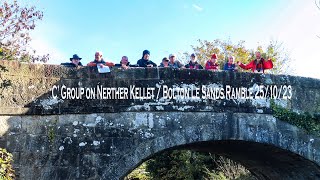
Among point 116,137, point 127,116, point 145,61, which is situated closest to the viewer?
point 116,137

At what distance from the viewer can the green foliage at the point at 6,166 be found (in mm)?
5711

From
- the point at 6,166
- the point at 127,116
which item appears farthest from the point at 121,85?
the point at 6,166

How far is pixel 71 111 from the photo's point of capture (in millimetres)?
7082

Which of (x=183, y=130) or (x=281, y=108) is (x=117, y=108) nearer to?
(x=183, y=130)

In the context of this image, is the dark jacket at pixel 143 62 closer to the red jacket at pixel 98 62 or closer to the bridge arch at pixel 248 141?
the red jacket at pixel 98 62

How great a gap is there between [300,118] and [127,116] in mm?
3660

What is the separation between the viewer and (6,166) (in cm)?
587

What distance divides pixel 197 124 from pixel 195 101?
0.45 m

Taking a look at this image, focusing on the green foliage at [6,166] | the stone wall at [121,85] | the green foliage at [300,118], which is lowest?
the green foliage at [6,166]

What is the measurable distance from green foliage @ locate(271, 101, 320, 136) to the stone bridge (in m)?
0.10

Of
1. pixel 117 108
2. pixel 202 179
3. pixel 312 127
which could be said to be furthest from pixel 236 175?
pixel 117 108

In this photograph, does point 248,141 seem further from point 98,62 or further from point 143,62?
point 98,62

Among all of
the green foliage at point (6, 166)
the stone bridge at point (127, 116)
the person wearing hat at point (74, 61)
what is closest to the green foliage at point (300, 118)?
the stone bridge at point (127, 116)

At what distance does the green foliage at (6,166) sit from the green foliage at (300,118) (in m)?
5.03
